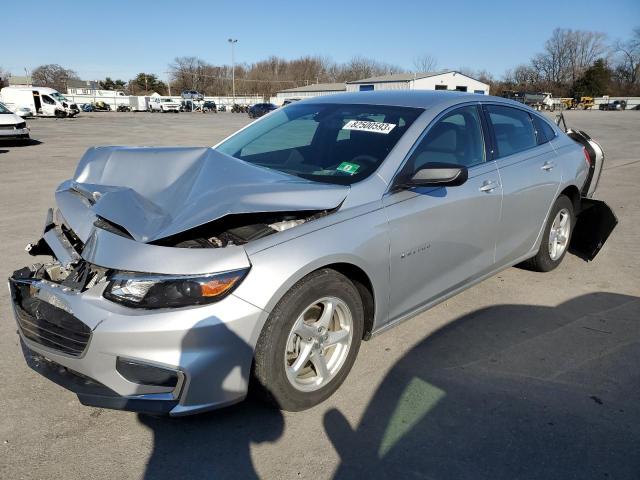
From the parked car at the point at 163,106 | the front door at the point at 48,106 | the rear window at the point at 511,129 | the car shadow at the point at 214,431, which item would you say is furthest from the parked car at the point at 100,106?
the car shadow at the point at 214,431

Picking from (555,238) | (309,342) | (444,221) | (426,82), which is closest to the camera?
(309,342)

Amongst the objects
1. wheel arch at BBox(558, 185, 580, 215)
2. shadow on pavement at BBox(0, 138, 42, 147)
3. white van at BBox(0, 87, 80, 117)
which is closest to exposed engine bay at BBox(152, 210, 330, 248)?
wheel arch at BBox(558, 185, 580, 215)

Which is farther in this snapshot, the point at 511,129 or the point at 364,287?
the point at 511,129

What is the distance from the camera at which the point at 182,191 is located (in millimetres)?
2568

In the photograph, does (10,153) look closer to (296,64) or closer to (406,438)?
(406,438)

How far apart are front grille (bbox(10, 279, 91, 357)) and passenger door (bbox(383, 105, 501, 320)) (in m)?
1.68

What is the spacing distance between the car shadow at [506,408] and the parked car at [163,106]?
66162 millimetres

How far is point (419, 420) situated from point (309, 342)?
Answer: 71cm

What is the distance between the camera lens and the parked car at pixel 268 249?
2.22 m

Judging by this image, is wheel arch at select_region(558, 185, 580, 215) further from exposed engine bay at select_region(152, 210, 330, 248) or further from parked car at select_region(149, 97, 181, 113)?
parked car at select_region(149, 97, 181, 113)

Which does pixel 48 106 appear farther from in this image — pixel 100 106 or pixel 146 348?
pixel 146 348

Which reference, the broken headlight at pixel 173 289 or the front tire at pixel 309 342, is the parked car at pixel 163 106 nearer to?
the front tire at pixel 309 342

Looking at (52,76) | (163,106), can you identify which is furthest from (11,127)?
(52,76)

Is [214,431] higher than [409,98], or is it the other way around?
[409,98]
